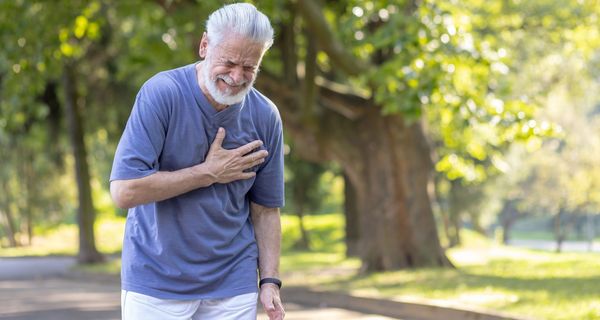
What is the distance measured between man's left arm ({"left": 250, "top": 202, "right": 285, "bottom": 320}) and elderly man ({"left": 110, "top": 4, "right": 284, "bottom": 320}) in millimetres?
117

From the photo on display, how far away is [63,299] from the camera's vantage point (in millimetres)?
16766

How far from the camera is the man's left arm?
4121 millimetres

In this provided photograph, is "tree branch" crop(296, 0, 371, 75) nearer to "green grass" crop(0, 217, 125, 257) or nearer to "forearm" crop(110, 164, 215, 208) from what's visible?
"forearm" crop(110, 164, 215, 208)

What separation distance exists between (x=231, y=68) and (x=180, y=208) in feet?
1.73

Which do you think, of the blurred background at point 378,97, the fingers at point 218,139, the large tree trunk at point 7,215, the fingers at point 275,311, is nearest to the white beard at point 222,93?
the fingers at point 218,139

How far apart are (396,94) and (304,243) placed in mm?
23537

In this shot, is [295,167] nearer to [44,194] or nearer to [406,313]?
[44,194]

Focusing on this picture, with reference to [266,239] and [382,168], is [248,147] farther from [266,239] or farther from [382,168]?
[382,168]

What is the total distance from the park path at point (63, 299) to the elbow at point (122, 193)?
869 centimetres

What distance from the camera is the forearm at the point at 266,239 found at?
4117mm

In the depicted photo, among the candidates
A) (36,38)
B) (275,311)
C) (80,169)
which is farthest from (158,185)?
(80,169)

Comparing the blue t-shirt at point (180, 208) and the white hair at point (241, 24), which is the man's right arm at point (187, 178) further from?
the white hair at point (241, 24)

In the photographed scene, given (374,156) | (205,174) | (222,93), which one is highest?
(374,156)

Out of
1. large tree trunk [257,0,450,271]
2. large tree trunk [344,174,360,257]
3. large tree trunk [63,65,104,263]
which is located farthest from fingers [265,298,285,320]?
large tree trunk [344,174,360,257]
